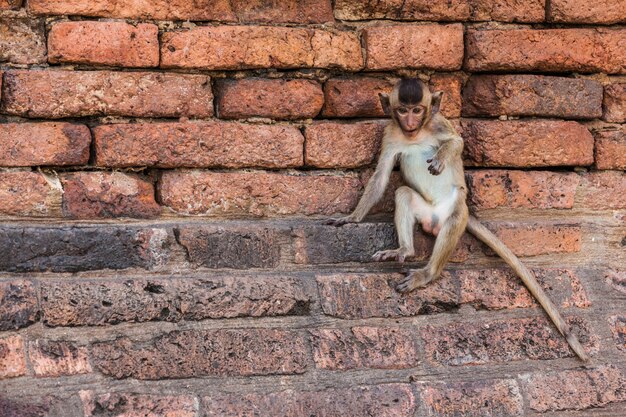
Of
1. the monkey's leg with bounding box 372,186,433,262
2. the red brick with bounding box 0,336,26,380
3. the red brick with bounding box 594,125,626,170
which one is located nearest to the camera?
the red brick with bounding box 0,336,26,380

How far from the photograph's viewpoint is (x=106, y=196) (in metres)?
3.10

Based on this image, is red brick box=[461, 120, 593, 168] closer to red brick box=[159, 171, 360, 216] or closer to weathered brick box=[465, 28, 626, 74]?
weathered brick box=[465, 28, 626, 74]

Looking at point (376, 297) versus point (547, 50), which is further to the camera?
point (547, 50)

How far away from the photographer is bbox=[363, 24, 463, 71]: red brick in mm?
3303

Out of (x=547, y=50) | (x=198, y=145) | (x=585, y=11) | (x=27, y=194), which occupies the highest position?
(x=585, y=11)

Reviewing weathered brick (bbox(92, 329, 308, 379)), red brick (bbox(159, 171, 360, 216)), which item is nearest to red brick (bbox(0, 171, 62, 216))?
red brick (bbox(159, 171, 360, 216))

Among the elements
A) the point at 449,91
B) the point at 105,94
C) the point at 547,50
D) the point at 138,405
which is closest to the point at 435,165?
the point at 449,91

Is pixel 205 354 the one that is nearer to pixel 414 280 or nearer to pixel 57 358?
pixel 57 358

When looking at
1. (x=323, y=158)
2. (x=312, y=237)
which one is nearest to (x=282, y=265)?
(x=312, y=237)

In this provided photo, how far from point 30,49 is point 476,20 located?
1.45 meters

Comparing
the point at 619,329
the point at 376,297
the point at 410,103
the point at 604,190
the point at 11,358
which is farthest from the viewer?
the point at 604,190

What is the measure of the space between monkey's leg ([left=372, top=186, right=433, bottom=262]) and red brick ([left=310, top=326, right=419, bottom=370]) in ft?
0.79

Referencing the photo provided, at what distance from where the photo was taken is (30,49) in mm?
Result: 3057

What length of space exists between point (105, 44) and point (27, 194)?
0.51m
